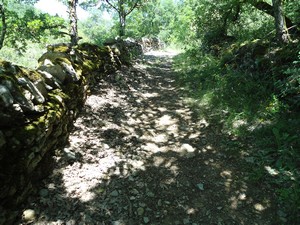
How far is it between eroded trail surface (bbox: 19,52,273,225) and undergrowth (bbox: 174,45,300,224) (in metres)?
0.27

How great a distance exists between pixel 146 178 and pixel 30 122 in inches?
76.2

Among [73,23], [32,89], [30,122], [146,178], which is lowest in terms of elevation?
[146,178]

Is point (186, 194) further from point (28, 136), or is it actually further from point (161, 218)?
point (28, 136)

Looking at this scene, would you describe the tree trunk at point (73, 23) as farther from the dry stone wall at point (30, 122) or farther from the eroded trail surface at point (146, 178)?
the dry stone wall at point (30, 122)

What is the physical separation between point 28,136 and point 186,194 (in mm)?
2352

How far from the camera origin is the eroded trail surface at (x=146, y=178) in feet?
10.0

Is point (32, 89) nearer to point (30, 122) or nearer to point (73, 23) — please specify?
point (30, 122)

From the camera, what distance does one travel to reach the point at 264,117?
4949mm

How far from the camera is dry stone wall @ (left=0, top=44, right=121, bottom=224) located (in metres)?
2.61

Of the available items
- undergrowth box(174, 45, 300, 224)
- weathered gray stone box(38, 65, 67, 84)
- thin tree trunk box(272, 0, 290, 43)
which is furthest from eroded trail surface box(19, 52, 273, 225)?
thin tree trunk box(272, 0, 290, 43)

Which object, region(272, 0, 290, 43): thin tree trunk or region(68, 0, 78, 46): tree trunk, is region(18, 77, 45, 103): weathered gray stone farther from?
region(68, 0, 78, 46): tree trunk

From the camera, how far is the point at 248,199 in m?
3.29

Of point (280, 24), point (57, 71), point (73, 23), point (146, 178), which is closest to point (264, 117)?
point (146, 178)

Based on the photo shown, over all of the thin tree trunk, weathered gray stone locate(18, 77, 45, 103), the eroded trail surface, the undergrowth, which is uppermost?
the thin tree trunk
